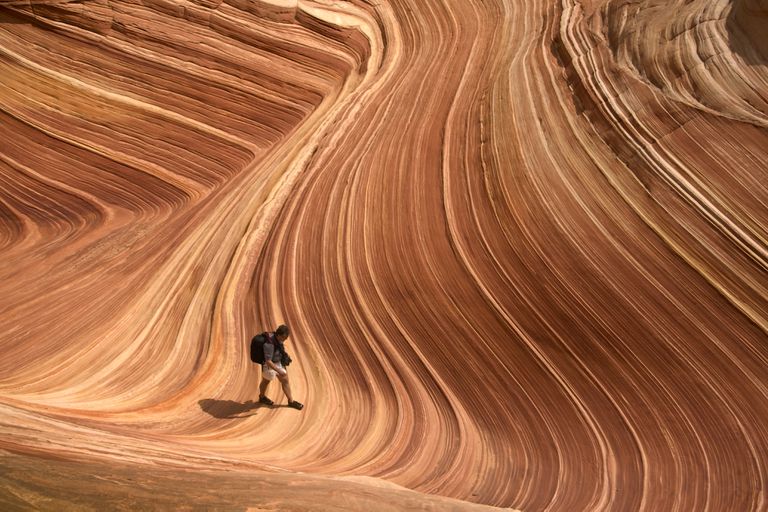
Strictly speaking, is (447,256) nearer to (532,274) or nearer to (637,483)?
(532,274)

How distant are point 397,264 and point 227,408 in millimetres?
2361

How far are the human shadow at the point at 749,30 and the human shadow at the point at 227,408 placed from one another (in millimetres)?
6187

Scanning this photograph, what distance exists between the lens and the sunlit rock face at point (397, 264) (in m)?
5.02

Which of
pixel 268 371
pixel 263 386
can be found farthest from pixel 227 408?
pixel 268 371

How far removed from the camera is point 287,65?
1097cm

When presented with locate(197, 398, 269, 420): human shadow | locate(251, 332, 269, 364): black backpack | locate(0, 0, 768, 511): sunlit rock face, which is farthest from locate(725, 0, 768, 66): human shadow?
locate(197, 398, 269, 420): human shadow

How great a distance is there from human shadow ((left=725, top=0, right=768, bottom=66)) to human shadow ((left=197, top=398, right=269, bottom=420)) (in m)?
6.19

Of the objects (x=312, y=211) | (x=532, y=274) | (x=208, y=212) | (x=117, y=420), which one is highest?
(x=208, y=212)

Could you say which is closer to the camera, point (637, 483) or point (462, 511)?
point (462, 511)

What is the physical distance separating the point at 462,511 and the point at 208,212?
639 cm

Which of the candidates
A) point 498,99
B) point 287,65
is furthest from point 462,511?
point 287,65

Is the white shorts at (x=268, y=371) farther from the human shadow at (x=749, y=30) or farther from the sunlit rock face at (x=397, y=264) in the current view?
the human shadow at (x=749, y=30)

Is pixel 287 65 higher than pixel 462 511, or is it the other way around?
pixel 287 65

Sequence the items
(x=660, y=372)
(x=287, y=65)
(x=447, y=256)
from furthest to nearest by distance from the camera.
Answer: (x=287, y=65) < (x=447, y=256) < (x=660, y=372)
